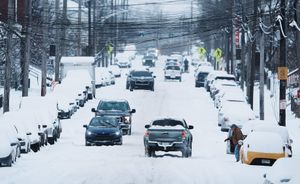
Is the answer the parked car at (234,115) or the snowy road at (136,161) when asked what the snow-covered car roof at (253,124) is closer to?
the snowy road at (136,161)

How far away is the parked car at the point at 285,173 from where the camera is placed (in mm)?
15070

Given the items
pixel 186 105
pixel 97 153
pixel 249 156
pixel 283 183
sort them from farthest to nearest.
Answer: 1. pixel 186 105
2. pixel 97 153
3. pixel 249 156
4. pixel 283 183

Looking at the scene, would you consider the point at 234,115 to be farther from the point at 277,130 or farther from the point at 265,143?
the point at 265,143

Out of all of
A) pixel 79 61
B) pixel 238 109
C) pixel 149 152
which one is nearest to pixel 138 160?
pixel 149 152

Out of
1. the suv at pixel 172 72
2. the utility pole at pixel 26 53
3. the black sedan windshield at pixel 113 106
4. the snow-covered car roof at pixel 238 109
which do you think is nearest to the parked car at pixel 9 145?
the black sedan windshield at pixel 113 106

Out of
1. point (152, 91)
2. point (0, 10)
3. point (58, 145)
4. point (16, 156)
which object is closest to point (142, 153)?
point (58, 145)

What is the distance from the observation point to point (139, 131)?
46281 millimetres

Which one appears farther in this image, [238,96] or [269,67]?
[269,67]

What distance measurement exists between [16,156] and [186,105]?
34199 mm

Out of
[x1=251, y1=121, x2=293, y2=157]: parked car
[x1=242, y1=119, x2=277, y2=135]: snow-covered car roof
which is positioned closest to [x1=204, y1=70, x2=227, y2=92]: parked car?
[x1=242, y1=119, x2=277, y2=135]: snow-covered car roof

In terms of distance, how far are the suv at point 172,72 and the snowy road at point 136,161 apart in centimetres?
2783

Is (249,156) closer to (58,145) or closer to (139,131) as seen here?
(58,145)

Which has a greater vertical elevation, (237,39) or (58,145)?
(237,39)

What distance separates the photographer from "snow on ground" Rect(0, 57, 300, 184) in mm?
21969
